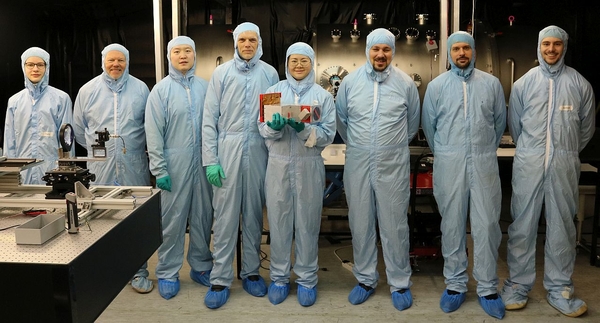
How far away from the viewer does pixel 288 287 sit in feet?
10.1

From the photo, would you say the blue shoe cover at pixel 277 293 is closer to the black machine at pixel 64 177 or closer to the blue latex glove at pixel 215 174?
the blue latex glove at pixel 215 174

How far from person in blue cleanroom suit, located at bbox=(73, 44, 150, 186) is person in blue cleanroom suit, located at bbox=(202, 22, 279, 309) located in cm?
44

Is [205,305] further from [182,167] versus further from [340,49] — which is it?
[340,49]

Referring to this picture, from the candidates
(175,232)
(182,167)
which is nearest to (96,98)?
(182,167)

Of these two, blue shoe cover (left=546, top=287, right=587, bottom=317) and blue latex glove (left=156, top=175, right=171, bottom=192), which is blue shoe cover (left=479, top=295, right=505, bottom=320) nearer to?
blue shoe cover (left=546, top=287, right=587, bottom=317)

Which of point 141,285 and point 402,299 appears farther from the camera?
point 141,285

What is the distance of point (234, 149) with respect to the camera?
2867mm

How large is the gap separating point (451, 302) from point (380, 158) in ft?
2.80

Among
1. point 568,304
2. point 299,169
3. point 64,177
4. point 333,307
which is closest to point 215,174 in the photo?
point 299,169

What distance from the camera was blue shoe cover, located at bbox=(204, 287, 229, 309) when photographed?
9.60 ft

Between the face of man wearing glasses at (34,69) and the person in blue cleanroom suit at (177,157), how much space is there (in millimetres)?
996

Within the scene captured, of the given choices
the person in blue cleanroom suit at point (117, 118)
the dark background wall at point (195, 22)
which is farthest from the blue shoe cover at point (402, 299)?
the dark background wall at point (195, 22)

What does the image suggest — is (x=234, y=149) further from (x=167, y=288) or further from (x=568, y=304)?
(x=568, y=304)

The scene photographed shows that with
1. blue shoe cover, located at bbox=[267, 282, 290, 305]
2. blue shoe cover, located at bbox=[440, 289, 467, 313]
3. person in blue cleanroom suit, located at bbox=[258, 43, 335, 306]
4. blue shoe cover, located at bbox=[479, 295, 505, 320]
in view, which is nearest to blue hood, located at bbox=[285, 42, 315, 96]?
person in blue cleanroom suit, located at bbox=[258, 43, 335, 306]
